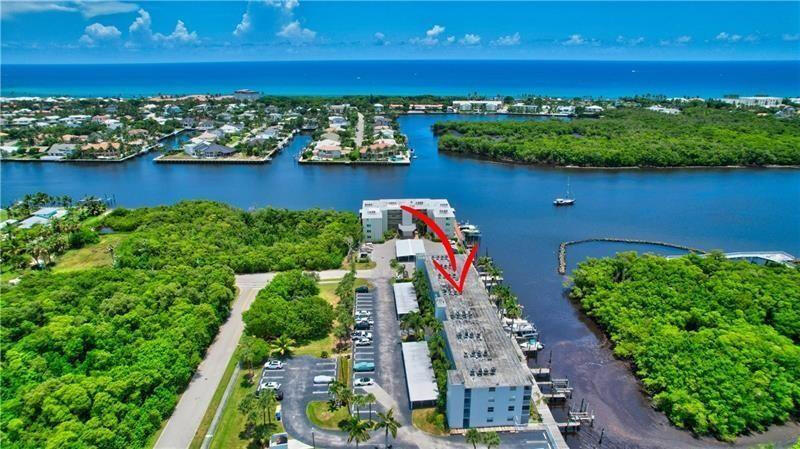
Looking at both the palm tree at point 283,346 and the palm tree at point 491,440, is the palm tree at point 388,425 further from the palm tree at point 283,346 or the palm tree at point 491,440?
the palm tree at point 283,346

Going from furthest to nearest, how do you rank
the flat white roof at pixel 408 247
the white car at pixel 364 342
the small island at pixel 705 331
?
the flat white roof at pixel 408 247 → the white car at pixel 364 342 → the small island at pixel 705 331

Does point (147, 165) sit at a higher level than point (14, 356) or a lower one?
higher

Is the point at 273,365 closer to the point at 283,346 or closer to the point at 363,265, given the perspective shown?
the point at 283,346

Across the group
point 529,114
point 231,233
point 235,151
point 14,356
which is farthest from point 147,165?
point 529,114

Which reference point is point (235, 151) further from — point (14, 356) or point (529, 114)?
point (529, 114)

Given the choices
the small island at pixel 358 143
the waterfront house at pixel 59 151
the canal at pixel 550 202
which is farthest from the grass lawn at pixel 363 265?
the waterfront house at pixel 59 151
